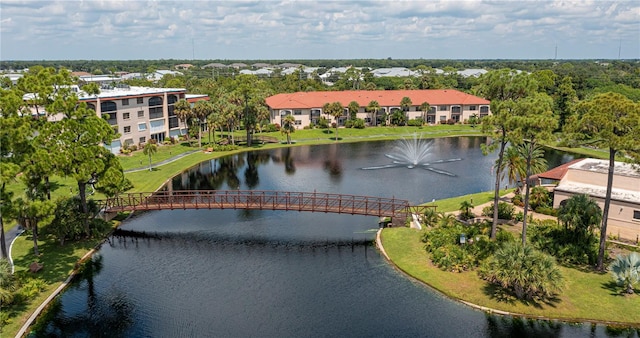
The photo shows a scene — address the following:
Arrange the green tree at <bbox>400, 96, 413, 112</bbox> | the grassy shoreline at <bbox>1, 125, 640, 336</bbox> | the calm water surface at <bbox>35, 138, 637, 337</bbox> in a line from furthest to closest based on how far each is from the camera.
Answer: the green tree at <bbox>400, 96, 413, 112</bbox>, the grassy shoreline at <bbox>1, 125, 640, 336</bbox>, the calm water surface at <bbox>35, 138, 637, 337</bbox>

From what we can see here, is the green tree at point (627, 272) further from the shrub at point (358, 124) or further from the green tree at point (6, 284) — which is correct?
the shrub at point (358, 124)

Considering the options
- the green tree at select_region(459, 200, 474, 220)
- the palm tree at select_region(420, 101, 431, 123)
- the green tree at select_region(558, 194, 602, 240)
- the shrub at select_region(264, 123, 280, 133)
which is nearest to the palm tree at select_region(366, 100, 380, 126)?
the palm tree at select_region(420, 101, 431, 123)

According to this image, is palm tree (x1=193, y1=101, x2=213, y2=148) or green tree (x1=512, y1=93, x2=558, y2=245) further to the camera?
palm tree (x1=193, y1=101, x2=213, y2=148)

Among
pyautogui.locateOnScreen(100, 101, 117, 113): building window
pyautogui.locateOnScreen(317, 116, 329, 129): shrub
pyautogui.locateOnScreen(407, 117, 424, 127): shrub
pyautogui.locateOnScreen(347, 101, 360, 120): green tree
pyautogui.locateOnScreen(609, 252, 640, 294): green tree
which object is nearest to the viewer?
pyautogui.locateOnScreen(609, 252, 640, 294): green tree

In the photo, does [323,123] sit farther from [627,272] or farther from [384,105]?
[627,272]

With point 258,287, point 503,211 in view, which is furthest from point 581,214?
A: point 258,287

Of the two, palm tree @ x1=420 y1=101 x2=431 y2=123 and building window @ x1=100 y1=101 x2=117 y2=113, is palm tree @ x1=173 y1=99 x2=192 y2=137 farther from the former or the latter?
palm tree @ x1=420 y1=101 x2=431 y2=123

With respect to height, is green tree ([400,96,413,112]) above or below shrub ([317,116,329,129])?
above

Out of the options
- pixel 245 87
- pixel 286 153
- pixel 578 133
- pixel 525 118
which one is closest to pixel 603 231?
pixel 578 133
